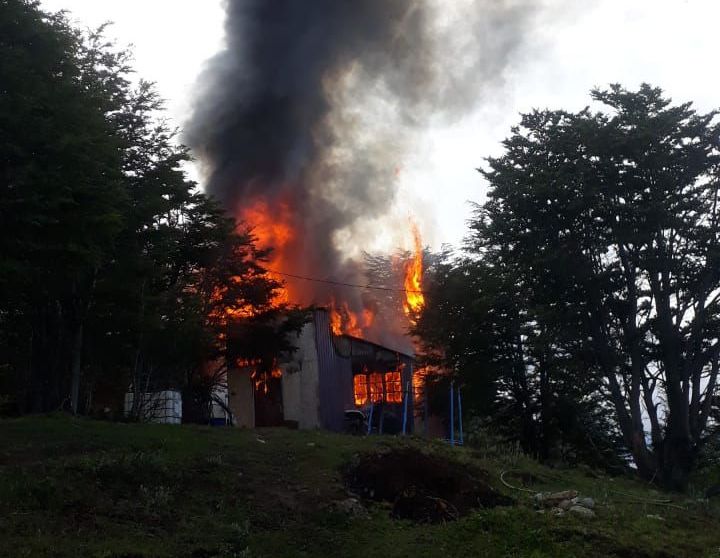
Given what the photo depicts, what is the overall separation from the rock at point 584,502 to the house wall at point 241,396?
19.4m

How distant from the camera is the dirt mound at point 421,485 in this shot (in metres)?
11.5

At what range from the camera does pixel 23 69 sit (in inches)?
497

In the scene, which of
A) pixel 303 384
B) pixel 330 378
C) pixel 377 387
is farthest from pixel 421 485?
pixel 377 387

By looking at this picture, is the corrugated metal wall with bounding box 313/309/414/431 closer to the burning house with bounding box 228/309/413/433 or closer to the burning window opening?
the burning house with bounding box 228/309/413/433

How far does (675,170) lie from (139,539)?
17942mm

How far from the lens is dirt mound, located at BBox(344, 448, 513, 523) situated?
453 inches

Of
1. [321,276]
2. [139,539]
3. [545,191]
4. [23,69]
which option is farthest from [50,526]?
[321,276]

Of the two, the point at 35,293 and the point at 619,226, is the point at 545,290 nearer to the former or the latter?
the point at 619,226

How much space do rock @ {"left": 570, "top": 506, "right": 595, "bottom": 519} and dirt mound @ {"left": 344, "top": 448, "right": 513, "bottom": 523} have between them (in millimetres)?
1152

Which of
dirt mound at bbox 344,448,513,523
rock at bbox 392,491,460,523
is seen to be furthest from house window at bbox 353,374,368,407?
rock at bbox 392,491,460,523

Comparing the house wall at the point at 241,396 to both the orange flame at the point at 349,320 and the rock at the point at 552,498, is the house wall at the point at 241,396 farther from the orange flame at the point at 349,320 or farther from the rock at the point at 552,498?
the rock at the point at 552,498

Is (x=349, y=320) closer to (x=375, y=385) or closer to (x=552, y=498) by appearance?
(x=375, y=385)

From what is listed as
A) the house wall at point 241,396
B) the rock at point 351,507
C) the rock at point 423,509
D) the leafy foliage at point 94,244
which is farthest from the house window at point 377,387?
the rock at point 351,507

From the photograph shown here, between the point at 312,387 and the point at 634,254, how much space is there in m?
14.4
